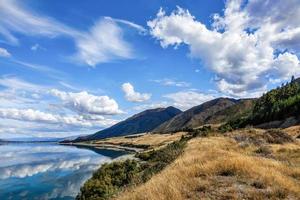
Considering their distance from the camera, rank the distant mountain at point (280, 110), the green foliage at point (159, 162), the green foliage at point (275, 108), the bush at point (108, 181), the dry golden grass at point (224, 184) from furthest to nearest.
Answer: the green foliage at point (275, 108)
the distant mountain at point (280, 110)
the bush at point (108, 181)
the green foliage at point (159, 162)
the dry golden grass at point (224, 184)

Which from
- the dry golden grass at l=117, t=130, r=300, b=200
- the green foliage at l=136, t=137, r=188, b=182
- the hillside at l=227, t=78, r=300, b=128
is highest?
the hillside at l=227, t=78, r=300, b=128

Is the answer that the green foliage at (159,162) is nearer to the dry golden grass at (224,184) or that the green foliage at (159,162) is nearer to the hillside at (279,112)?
the dry golden grass at (224,184)

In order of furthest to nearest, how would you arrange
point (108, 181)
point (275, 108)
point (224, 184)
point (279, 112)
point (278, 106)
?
point (278, 106) < point (275, 108) < point (279, 112) < point (108, 181) < point (224, 184)

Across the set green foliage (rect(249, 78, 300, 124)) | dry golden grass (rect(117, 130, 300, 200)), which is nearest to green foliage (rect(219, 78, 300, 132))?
green foliage (rect(249, 78, 300, 124))

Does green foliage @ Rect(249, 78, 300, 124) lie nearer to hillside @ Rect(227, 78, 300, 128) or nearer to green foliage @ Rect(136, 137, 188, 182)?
hillside @ Rect(227, 78, 300, 128)

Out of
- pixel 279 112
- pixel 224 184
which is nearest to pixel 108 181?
pixel 224 184

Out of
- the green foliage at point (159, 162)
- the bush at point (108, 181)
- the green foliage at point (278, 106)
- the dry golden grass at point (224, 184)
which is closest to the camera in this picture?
the dry golden grass at point (224, 184)

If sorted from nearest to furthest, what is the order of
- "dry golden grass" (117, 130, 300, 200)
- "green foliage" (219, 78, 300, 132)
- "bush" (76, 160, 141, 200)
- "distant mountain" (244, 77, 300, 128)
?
"dry golden grass" (117, 130, 300, 200) < "bush" (76, 160, 141, 200) < "distant mountain" (244, 77, 300, 128) < "green foliage" (219, 78, 300, 132)

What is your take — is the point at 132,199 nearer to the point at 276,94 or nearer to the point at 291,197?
the point at 291,197

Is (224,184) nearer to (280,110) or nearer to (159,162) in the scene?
(159,162)

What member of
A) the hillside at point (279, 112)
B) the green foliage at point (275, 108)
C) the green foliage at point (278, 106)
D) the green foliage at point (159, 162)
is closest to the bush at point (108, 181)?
the green foliage at point (159, 162)

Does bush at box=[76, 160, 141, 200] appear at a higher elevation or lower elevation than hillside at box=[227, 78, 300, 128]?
lower

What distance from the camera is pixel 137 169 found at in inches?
1823

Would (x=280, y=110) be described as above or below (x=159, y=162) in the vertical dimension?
above
